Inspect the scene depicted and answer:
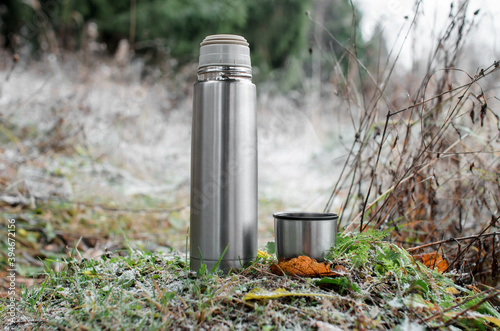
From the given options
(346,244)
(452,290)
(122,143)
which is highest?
(122,143)

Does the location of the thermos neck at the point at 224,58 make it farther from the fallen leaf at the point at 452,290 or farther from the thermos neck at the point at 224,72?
the fallen leaf at the point at 452,290

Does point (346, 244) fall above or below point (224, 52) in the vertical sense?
below

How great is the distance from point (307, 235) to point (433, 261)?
0.55 meters

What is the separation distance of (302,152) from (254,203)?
17.6ft

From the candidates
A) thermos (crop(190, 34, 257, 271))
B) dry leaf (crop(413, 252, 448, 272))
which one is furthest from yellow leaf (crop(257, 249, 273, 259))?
dry leaf (crop(413, 252, 448, 272))

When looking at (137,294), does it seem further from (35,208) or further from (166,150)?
(166,150)

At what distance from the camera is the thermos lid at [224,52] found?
4.30 ft

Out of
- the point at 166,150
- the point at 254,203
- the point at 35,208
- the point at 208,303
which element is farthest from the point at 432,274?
the point at 166,150

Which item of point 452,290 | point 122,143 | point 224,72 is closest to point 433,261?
point 452,290

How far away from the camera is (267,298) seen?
113 centimetres

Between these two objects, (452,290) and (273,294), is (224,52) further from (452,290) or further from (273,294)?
(452,290)

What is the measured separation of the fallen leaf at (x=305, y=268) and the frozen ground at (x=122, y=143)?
933 millimetres

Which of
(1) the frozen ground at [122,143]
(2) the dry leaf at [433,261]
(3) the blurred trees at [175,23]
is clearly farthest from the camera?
(3) the blurred trees at [175,23]

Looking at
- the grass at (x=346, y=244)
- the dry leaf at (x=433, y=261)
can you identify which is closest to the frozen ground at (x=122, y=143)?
the grass at (x=346, y=244)
